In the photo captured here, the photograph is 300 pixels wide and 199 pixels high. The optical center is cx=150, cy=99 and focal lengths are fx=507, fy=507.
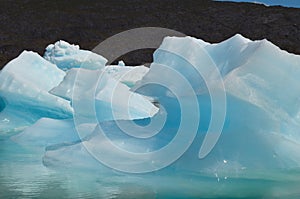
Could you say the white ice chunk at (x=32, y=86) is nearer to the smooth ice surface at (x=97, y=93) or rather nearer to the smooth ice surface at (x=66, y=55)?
the smooth ice surface at (x=97, y=93)

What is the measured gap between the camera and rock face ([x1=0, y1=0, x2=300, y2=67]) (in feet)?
135

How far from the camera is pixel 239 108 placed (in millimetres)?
4906

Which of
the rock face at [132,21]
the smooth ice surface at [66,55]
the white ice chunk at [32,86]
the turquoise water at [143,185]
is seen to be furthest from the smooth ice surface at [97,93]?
the rock face at [132,21]

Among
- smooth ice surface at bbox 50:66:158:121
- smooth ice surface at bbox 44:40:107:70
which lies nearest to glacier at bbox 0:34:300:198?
smooth ice surface at bbox 50:66:158:121

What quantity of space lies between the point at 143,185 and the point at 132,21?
4250 centimetres

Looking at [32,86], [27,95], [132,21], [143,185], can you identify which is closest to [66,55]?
[32,86]

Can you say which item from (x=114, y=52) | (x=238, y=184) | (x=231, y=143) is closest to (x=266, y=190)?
(x=238, y=184)

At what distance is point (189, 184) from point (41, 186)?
132cm

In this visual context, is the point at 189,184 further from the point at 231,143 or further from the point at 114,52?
the point at 114,52

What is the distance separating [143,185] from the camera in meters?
4.45

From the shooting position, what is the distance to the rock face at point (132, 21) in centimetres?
4103

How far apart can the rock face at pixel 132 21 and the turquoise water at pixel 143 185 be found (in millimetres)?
32364

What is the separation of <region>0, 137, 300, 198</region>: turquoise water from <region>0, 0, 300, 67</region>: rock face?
3236 cm

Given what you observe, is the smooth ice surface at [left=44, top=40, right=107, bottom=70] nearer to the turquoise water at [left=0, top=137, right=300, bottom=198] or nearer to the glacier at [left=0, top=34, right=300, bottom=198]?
the glacier at [left=0, top=34, right=300, bottom=198]
